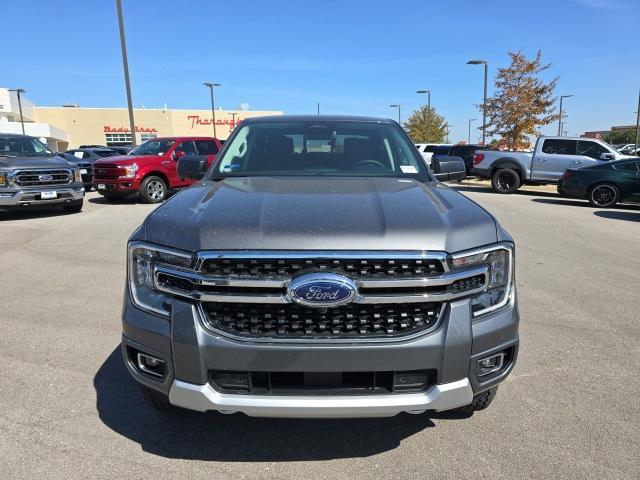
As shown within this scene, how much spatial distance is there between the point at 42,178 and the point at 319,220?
10.6 meters

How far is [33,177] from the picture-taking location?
10758 mm

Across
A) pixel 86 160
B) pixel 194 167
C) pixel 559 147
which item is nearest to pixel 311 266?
pixel 194 167

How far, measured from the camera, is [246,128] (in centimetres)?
416

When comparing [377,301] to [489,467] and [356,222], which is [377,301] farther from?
[489,467]

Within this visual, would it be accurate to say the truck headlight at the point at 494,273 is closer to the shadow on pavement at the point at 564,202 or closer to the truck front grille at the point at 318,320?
the truck front grille at the point at 318,320

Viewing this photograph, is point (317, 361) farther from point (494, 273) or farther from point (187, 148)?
point (187, 148)

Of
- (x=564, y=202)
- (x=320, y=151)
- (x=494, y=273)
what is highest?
(x=320, y=151)

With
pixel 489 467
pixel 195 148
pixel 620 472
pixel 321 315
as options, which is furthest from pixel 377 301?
pixel 195 148

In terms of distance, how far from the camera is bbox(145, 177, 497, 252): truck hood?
222 cm

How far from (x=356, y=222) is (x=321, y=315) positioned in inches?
18.5

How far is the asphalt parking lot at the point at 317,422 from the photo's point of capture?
2545mm

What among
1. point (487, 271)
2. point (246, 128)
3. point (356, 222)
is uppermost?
point (246, 128)

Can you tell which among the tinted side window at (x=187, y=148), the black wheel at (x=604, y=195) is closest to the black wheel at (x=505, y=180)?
the black wheel at (x=604, y=195)

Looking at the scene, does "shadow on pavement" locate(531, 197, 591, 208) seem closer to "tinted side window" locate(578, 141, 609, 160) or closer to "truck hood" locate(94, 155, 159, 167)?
"tinted side window" locate(578, 141, 609, 160)
